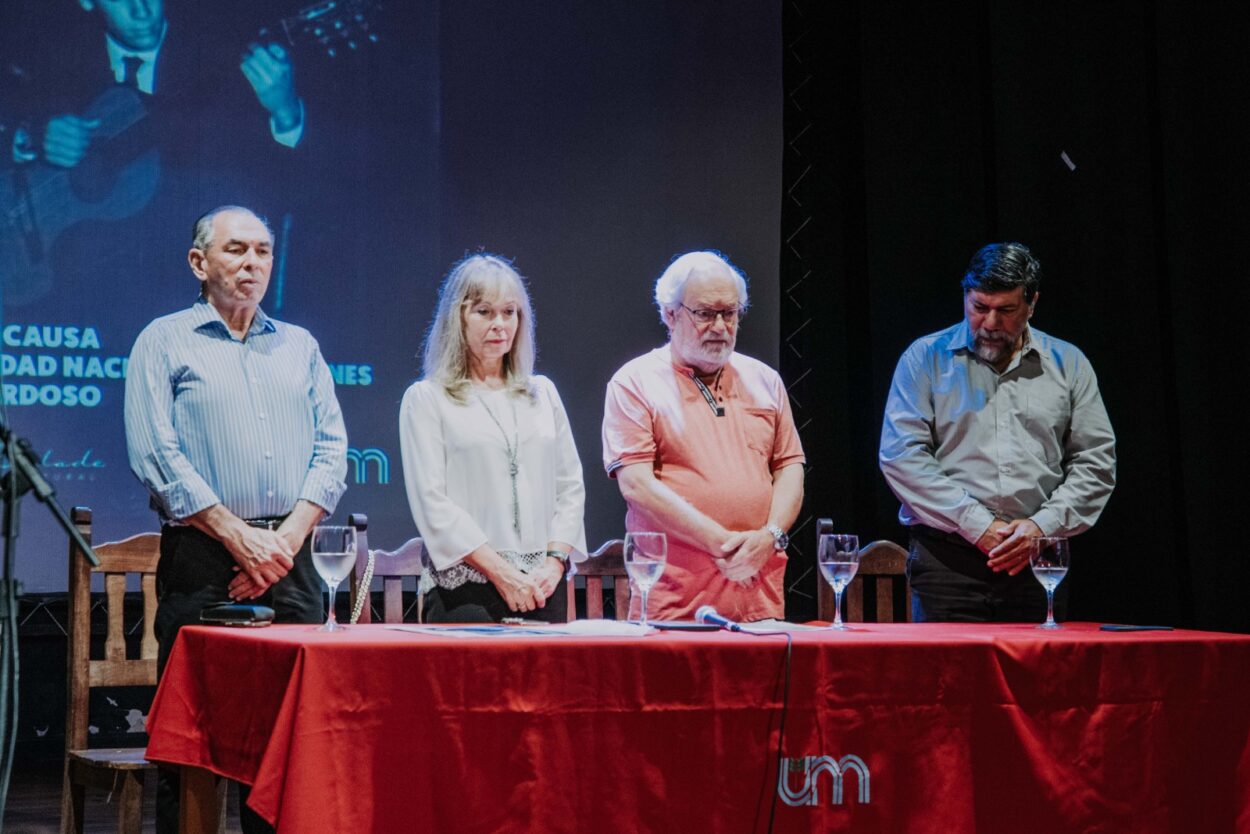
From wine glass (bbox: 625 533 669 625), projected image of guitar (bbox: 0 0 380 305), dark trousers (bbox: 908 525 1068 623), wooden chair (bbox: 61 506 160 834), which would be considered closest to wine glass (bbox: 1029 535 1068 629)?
dark trousers (bbox: 908 525 1068 623)

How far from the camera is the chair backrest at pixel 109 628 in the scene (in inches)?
112

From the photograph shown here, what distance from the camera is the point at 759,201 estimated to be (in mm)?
4980

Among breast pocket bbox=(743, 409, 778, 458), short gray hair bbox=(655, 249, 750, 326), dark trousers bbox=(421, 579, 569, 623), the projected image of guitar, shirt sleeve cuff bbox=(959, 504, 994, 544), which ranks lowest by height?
dark trousers bbox=(421, 579, 569, 623)

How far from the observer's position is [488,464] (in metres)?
2.77

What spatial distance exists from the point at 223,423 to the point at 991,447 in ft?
6.14

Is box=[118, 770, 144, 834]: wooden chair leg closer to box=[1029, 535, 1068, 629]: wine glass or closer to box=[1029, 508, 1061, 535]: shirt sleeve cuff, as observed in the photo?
box=[1029, 535, 1068, 629]: wine glass

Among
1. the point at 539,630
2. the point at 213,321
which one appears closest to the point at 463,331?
the point at 213,321

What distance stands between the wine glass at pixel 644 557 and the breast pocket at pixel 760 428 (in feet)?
2.30

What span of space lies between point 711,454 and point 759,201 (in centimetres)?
Result: 234

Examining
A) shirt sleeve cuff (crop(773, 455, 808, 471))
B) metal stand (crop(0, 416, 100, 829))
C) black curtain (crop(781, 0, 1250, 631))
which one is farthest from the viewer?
black curtain (crop(781, 0, 1250, 631))

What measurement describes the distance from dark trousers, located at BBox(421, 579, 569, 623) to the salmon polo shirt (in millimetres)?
280

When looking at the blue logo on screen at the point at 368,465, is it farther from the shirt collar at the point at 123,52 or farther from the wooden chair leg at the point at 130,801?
the wooden chair leg at the point at 130,801

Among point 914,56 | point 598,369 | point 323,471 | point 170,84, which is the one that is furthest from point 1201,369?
point 170,84

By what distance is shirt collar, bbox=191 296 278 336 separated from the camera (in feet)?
9.75
